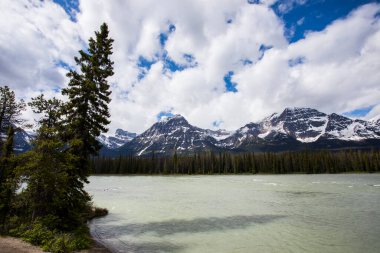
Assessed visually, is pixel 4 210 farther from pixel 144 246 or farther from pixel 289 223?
pixel 289 223

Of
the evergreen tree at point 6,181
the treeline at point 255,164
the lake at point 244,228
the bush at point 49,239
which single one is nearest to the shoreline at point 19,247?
the bush at point 49,239

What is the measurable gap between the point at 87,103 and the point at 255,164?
149 meters

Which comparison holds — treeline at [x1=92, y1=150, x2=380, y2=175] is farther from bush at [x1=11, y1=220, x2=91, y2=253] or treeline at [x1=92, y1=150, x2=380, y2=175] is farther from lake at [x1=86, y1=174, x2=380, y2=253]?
bush at [x1=11, y1=220, x2=91, y2=253]

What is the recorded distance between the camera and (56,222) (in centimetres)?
1927

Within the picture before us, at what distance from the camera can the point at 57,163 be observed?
1909 centimetres

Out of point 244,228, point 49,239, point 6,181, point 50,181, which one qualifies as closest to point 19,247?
point 49,239

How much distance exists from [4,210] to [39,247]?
8685 millimetres

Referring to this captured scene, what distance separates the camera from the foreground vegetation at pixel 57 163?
18.2m

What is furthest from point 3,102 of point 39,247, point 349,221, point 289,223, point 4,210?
point 349,221

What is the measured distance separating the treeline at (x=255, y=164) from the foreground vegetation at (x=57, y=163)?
142m

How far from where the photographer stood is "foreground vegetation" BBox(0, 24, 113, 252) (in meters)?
18.2

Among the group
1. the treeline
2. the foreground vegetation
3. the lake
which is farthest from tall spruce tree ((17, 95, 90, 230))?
the treeline

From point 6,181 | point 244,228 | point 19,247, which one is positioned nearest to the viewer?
point 19,247

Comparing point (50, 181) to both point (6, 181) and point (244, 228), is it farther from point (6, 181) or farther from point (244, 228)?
point (244, 228)
